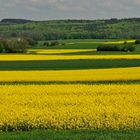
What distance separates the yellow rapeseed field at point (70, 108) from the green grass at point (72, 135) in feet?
Result: 3.07

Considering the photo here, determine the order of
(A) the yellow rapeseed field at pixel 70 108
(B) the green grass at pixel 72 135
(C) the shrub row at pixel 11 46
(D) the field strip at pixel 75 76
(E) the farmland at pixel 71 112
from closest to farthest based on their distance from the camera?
(B) the green grass at pixel 72 135 → (E) the farmland at pixel 71 112 → (A) the yellow rapeseed field at pixel 70 108 → (D) the field strip at pixel 75 76 → (C) the shrub row at pixel 11 46

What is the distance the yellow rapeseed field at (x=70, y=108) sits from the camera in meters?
17.9

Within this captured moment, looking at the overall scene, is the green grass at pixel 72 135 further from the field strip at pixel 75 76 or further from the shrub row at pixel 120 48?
the shrub row at pixel 120 48

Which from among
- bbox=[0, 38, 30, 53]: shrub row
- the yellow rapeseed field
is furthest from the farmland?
bbox=[0, 38, 30, 53]: shrub row

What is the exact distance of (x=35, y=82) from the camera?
3594cm

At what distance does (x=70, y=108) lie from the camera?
20.3 meters

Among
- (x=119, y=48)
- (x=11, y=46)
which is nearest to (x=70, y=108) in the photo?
(x=119, y=48)

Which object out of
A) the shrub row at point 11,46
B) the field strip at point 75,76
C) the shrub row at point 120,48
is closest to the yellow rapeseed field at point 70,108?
the field strip at point 75,76

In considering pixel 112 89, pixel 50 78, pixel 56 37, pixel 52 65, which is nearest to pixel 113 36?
pixel 56 37

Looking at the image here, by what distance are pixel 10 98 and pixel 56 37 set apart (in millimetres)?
124810

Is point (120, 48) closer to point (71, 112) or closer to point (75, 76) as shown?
point (75, 76)

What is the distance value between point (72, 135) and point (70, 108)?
453 cm

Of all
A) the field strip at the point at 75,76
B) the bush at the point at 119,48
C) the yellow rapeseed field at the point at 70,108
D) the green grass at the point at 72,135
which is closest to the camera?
the green grass at the point at 72,135

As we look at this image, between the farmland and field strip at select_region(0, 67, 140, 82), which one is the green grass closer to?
the farmland
